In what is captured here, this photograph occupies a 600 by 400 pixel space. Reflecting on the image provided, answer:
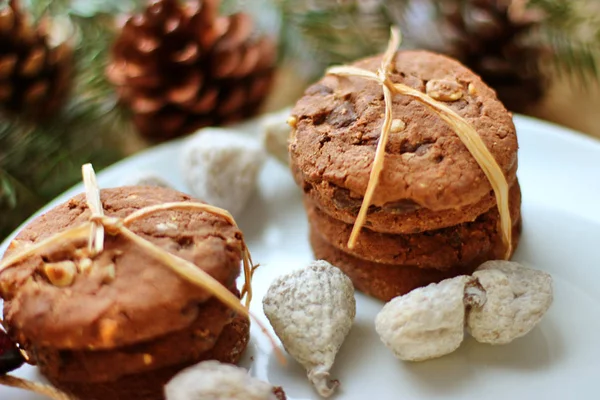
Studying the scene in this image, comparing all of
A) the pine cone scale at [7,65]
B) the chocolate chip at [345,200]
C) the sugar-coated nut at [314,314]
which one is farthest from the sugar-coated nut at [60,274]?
the pine cone scale at [7,65]

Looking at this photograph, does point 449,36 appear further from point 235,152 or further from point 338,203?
point 338,203

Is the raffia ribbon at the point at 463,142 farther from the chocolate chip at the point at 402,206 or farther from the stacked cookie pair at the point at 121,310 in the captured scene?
the stacked cookie pair at the point at 121,310

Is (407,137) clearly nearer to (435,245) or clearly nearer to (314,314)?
(435,245)

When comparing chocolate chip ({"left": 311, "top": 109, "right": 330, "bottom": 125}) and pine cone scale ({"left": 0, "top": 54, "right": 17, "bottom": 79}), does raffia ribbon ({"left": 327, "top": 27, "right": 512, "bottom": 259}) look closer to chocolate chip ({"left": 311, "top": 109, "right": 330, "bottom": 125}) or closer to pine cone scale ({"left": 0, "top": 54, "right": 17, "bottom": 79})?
chocolate chip ({"left": 311, "top": 109, "right": 330, "bottom": 125})

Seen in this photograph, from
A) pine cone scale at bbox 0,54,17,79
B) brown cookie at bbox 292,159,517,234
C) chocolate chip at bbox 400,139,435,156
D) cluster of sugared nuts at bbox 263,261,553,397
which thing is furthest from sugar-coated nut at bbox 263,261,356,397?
pine cone scale at bbox 0,54,17,79

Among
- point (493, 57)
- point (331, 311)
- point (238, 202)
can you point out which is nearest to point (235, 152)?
point (238, 202)

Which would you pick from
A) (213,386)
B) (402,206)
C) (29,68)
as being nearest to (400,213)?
(402,206)

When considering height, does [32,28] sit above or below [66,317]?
above
